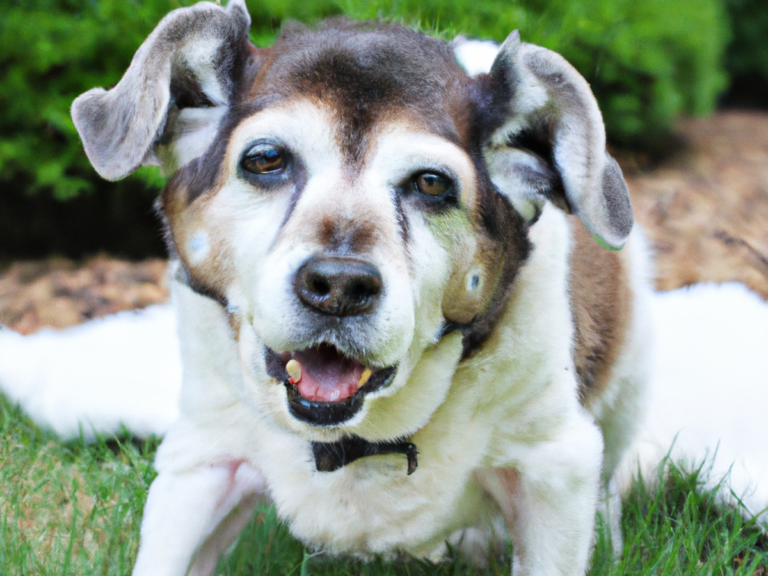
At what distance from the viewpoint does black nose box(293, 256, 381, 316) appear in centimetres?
178

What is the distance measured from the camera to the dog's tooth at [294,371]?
1.98m

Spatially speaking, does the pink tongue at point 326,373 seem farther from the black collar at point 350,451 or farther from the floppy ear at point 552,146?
the floppy ear at point 552,146

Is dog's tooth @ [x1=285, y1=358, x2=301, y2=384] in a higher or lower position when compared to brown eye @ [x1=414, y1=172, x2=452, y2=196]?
lower

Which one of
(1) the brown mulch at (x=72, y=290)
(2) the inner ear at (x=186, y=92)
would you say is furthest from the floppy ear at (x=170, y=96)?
(1) the brown mulch at (x=72, y=290)

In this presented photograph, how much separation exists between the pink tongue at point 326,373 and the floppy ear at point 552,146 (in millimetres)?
640

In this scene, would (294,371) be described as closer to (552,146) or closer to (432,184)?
(432,184)

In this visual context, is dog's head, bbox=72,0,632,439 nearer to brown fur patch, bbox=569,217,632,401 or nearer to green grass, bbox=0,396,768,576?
brown fur patch, bbox=569,217,632,401

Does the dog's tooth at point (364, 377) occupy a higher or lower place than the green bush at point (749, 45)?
higher

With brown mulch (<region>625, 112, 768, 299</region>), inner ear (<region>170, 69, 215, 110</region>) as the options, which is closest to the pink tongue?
inner ear (<region>170, 69, 215, 110</region>)

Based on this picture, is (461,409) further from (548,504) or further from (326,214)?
(326,214)

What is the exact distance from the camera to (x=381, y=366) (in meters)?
1.96

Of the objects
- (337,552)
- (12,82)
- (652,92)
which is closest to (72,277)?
(12,82)

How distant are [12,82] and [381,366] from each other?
3880mm

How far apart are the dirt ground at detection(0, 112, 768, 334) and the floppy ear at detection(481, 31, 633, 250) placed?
2.03 metres
